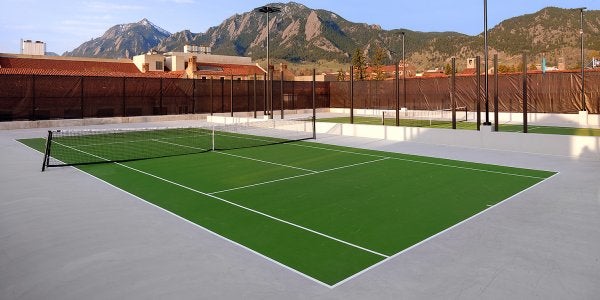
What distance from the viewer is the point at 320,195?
10.6 metres

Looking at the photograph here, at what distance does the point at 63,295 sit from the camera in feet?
17.0

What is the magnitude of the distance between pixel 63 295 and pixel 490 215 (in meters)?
7.17

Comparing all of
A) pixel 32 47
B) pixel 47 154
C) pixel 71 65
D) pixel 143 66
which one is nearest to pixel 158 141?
pixel 47 154

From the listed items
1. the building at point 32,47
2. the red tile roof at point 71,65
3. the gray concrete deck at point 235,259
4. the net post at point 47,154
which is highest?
the building at point 32,47

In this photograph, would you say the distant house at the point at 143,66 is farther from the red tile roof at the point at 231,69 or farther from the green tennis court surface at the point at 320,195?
the green tennis court surface at the point at 320,195

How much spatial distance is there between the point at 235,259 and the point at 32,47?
327ft

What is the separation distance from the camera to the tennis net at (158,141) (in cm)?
1664

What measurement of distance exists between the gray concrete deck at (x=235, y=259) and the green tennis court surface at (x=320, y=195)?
40 cm

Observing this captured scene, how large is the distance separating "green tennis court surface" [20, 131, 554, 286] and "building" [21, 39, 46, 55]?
8466cm

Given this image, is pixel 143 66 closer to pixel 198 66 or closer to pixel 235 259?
pixel 198 66

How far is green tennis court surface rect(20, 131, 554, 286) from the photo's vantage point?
23.1 feet

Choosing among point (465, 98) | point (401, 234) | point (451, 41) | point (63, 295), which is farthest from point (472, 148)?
point (451, 41)

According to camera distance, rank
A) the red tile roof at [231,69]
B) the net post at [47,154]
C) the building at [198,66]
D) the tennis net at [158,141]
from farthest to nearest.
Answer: the red tile roof at [231,69] → the building at [198,66] → the tennis net at [158,141] → the net post at [47,154]

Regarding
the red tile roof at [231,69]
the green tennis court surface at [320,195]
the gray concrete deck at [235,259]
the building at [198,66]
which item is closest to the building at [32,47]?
the building at [198,66]
